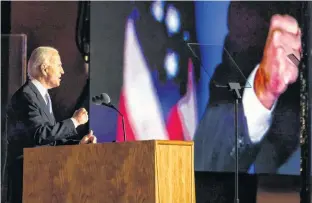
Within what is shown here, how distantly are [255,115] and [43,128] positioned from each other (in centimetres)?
224

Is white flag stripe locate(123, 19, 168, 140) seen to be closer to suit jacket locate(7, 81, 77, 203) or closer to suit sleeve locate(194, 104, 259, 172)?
suit sleeve locate(194, 104, 259, 172)

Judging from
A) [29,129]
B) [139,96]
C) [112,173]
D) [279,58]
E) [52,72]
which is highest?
[279,58]

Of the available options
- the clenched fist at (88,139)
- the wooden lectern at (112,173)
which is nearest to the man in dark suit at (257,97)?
the clenched fist at (88,139)

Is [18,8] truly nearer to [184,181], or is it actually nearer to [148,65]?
[148,65]

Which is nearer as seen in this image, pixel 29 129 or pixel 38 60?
pixel 29 129

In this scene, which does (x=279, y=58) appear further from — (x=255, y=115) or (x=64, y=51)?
(x=64, y=51)

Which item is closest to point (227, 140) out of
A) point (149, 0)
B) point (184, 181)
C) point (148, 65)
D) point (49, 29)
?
point (148, 65)

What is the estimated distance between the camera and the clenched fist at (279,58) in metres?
6.07

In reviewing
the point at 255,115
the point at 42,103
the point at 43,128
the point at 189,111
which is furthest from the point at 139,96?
the point at 43,128

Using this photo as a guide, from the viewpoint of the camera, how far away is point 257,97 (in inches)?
238

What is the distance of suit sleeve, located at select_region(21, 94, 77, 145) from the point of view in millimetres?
4359

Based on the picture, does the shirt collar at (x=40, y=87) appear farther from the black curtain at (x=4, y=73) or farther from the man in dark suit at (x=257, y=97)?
the man in dark suit at (x=257, y=97)

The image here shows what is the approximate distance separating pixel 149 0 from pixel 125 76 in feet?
2.18

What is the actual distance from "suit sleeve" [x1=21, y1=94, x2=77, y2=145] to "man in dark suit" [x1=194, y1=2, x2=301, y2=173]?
172 cm
